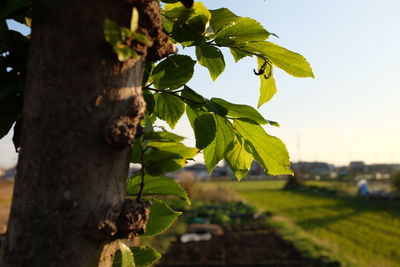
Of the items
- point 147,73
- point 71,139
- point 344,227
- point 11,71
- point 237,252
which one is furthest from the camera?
point 344,227

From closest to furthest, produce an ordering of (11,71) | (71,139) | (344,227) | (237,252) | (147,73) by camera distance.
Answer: (71,139) < (11,71) < (147,73) < (237,252) < (344,227)

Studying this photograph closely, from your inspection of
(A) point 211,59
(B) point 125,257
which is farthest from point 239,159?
(B) point 125,257

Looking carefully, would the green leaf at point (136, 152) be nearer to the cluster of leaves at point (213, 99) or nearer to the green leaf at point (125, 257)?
the cluster of leaves at point (213, 99)

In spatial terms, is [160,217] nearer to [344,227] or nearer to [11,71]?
[11,71]

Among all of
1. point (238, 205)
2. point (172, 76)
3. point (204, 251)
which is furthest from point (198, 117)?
Result: point (238, 205)

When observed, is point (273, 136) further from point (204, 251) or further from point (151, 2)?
point (204, 251)

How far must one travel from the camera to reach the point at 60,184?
1.07ft

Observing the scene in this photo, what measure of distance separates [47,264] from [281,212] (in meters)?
18.9

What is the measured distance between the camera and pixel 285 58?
60cm

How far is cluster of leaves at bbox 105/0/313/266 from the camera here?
1.68 ft

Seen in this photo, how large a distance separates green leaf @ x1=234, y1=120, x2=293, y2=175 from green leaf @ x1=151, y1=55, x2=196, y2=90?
11 cm

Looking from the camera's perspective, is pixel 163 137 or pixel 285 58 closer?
pixel 163 137

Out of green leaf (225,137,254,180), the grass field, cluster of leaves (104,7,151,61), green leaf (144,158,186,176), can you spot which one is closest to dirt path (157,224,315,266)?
the grass field

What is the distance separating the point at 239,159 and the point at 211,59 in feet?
0.57
